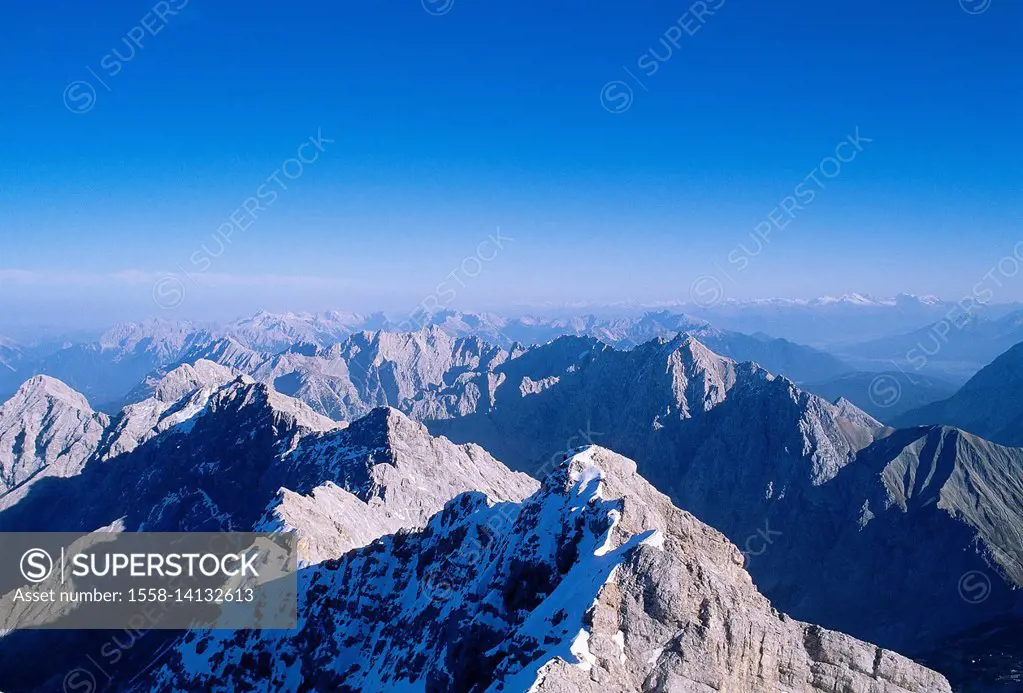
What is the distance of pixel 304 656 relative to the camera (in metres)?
84.8

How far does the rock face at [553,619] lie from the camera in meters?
45.4

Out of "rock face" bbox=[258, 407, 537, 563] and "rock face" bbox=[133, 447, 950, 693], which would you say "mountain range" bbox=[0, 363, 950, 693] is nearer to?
"rock face" bbox=[133, 447, 950, 693]

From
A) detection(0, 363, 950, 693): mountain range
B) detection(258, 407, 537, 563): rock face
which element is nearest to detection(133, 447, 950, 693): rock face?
detection(0, 363, 950, 693): mountain range

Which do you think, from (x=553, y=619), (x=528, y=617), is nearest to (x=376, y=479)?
(x=528, y=617)

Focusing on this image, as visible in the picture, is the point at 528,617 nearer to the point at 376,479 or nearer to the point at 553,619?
the point at 553,619

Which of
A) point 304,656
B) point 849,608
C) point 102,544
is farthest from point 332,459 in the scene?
point 849,608

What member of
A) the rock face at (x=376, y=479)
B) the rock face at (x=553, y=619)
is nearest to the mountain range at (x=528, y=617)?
the rock face at (x=553, y=619)

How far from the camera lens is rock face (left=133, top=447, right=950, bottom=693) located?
45.4 m

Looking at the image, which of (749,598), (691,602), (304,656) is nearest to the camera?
(691,602)

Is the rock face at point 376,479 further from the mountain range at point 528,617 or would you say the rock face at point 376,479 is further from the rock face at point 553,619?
the rock face at point 553,619

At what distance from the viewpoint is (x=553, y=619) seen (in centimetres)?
4928

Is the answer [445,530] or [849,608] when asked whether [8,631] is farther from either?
[849,608]

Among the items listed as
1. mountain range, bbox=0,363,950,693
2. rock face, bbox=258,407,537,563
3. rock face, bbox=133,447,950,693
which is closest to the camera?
rock face, bbox=133,447,950,693

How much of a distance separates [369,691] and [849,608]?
18521cm
